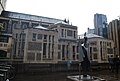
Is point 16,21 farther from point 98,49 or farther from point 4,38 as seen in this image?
point 98,49

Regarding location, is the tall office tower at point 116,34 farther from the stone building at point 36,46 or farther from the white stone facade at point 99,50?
the stone building at point 36,46

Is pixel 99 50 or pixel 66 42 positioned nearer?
pixel 66 42

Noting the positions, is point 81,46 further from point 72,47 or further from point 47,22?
point 47,22

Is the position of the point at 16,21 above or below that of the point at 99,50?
above

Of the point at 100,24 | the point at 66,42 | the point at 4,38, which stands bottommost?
the point at 66,42

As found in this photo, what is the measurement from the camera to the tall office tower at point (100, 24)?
6839 centimetres

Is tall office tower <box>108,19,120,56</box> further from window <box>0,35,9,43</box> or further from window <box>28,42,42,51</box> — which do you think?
window <box>0,35,9,43</box>

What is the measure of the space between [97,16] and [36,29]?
170 feet

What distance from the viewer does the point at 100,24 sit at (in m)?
73.1

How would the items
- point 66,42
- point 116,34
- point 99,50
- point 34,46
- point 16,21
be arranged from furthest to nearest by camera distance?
1. point 116,34
2. point 16,21
3. point 99,50
4. point 66,42
5. point 34,46

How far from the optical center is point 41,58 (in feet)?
109

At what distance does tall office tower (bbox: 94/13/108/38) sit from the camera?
68.4 m

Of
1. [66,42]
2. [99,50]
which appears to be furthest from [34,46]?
[99,50]

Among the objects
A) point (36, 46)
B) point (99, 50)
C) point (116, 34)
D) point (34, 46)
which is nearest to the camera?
point (34, 46)
